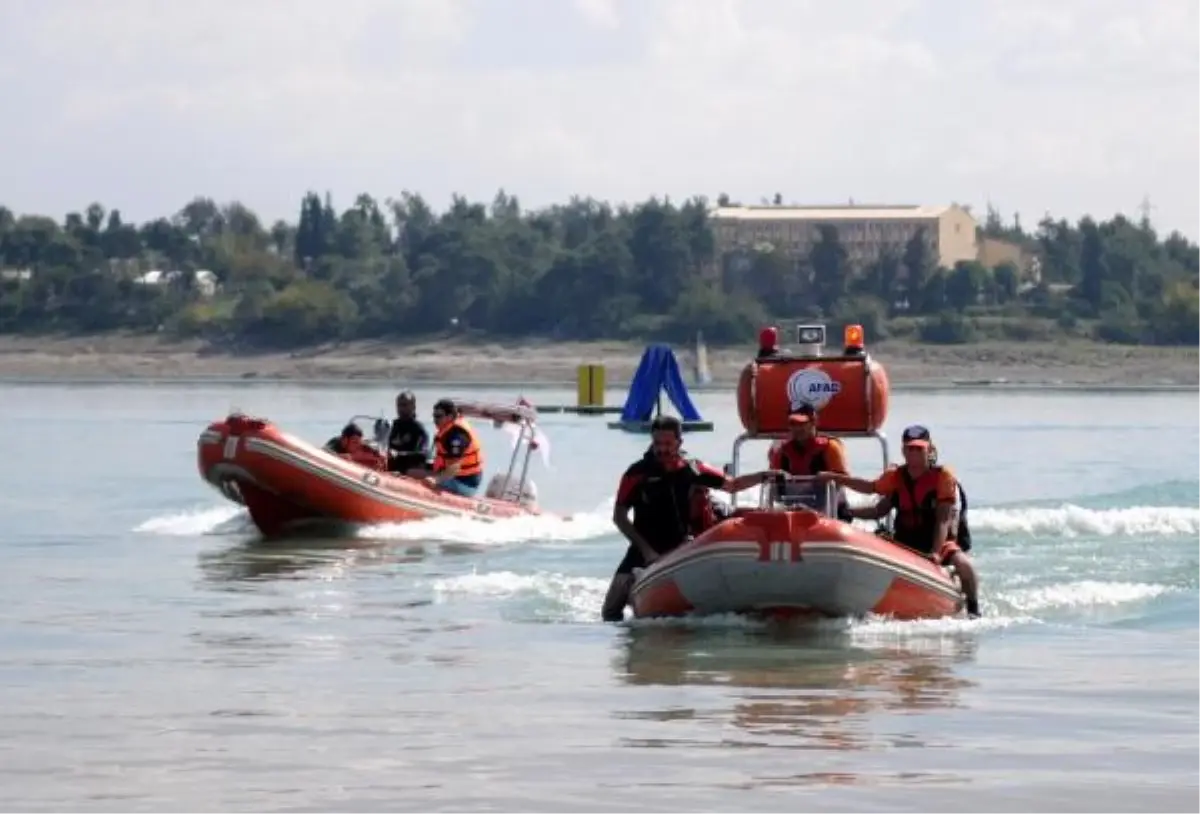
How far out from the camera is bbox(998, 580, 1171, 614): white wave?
19.4 m

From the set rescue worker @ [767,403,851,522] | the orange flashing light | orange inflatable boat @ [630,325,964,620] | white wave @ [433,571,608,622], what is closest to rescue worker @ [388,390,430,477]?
white wave @ [433,571,608,622]

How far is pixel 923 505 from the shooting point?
17.3 meters

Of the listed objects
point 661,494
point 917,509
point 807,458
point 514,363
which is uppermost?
point 807,458

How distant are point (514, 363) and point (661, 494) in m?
86.1

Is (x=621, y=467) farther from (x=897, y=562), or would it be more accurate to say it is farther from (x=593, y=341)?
(x=593, y=341)

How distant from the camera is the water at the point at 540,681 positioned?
1173cm

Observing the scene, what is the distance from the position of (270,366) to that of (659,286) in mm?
17491

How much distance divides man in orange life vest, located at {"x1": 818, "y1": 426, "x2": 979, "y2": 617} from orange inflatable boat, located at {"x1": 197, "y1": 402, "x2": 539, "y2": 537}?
8369 mm

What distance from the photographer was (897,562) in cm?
1675

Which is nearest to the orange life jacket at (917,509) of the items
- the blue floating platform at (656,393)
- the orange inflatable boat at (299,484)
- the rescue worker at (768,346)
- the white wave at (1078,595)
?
the white wave at (1078,595)

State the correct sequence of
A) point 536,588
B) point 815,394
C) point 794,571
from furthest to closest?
point 536,588, point 815,394, point 794,571

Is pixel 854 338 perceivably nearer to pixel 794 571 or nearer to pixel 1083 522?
pixel 794 571

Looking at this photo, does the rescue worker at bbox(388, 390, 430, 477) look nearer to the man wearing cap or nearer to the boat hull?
the man wearing cap

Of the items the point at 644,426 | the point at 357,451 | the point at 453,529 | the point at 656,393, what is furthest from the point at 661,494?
the point at 656,393
